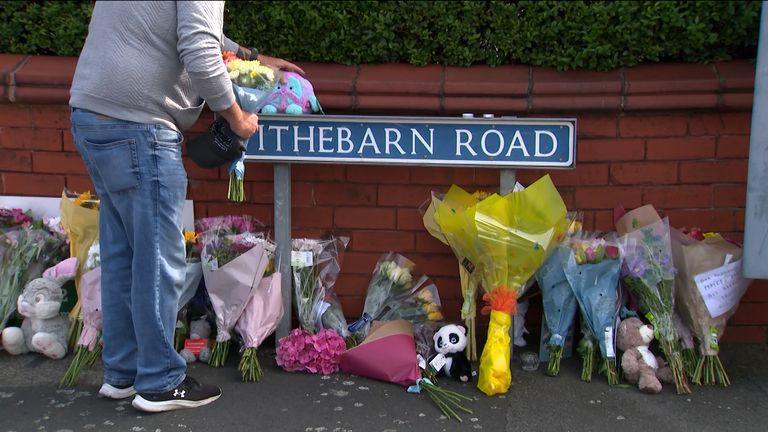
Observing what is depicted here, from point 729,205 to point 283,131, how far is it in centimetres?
210

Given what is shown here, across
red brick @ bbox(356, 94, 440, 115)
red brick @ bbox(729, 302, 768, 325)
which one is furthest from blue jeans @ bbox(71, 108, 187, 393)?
red brick @ bbox(729, 302, 768, 325)

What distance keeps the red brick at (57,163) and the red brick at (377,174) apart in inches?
52.4

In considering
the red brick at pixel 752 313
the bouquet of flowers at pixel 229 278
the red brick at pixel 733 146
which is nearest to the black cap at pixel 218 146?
the bouquet of flowers at pixel 229 278

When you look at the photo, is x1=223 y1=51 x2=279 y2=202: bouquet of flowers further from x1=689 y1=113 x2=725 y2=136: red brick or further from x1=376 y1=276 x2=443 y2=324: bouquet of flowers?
x1=689 y1=113 x2=725 y2=136: red brick

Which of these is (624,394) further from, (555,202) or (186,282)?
(186,282)

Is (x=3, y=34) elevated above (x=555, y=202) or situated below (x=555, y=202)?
above

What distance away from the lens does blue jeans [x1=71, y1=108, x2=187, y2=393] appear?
10.2 feet

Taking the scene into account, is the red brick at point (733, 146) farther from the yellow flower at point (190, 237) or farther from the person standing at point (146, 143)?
the yellow flower at point (190, 237)

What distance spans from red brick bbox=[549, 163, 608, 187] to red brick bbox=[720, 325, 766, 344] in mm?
931

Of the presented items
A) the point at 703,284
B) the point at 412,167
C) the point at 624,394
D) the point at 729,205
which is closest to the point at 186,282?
the point at 412,167

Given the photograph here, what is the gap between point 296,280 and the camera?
3.91 metres

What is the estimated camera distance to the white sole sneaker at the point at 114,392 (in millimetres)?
3471

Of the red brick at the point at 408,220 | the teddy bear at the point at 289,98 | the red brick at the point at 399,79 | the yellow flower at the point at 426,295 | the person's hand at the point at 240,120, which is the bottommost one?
the yellow flower at the point at 426,295

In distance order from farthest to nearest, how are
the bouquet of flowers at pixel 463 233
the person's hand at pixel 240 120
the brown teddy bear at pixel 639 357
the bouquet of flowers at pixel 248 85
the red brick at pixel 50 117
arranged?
the red brick at pixel 50 117 < the bouquet of flowers at pixel 463 233 < the brown teddy bear at pixel 639 357 < the bouquet of flowers at pixel 248 85 < the person's hand at pixel 240 120
